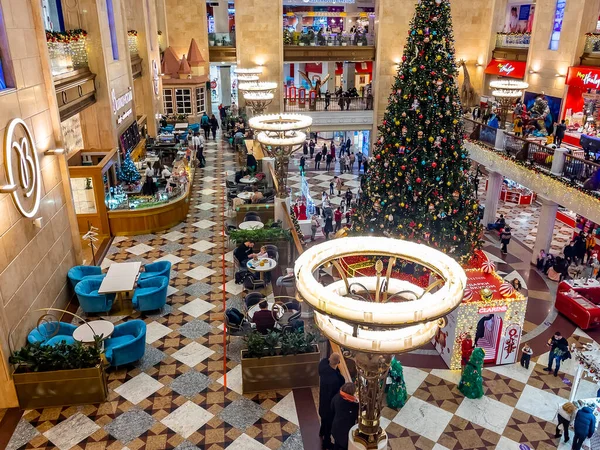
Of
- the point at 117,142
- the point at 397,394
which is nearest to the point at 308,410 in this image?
the point at 397,394

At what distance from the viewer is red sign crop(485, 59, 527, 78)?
65.2ft

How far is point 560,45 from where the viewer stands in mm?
16812

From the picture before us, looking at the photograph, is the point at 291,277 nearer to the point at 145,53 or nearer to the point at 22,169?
the point at 22,169

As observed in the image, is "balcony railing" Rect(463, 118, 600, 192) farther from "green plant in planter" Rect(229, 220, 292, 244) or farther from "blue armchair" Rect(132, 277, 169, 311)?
"blue armchair" Rect(132, 277, 169, 311)

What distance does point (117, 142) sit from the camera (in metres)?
14.3

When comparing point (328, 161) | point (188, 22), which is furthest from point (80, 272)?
point (188, 22)

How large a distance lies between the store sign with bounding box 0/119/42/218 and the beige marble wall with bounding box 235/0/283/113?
14.9 metres

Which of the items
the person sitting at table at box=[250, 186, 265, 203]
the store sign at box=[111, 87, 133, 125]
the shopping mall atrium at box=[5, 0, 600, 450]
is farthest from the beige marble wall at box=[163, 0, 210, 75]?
the person sitting at table at box=[250, 186, 265, 203]

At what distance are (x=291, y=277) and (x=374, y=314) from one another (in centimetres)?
656

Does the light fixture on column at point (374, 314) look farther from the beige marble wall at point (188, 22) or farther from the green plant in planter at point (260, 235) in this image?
the beige marble wall at point (188, 22)

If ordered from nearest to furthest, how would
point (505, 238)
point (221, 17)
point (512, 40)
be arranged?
1. point (505, 238)
2. point (512, 40)
3. point (221, 17)

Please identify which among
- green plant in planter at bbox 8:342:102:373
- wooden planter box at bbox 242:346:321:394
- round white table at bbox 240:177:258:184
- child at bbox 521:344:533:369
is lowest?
child at bbox 521:344:533:369

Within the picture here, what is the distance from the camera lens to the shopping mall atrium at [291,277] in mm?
6027

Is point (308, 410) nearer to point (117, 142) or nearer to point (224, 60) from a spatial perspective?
point (117, 142)
